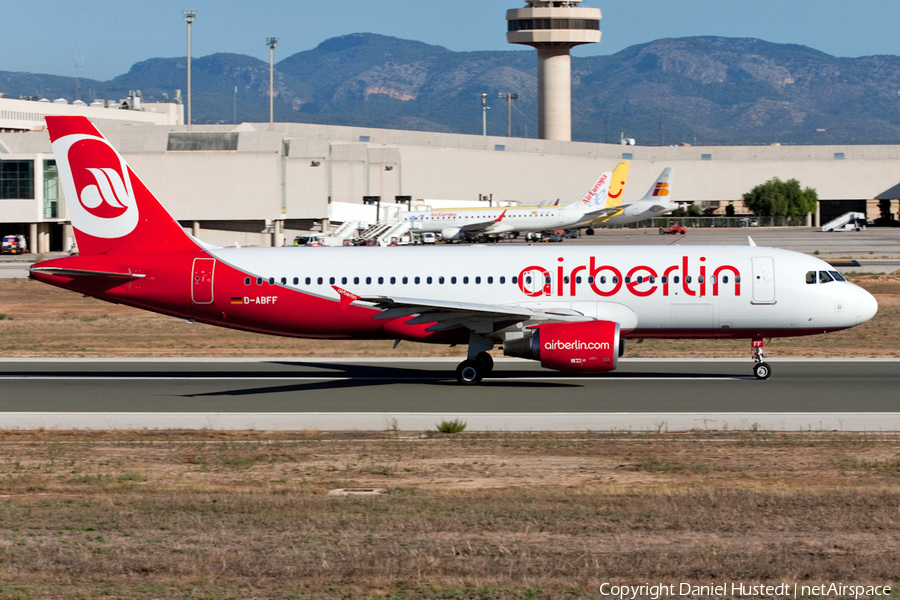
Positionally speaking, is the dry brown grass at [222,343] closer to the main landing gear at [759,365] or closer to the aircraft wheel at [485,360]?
the main landing gear at [759,365]

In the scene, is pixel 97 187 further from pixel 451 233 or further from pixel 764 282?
pixel 451 233

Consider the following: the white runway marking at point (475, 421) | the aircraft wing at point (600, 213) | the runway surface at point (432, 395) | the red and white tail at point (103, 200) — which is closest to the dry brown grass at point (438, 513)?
the white runway marking at point (475, 421)

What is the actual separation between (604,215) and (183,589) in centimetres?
10293

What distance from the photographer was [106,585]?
34.2ft

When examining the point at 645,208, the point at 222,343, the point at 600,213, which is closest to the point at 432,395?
the point at 222,343

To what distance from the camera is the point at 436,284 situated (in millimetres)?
27453

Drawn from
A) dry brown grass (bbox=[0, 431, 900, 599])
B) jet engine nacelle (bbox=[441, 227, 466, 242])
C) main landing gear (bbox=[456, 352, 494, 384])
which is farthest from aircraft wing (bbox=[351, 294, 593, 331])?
jet engine nacelle (bbox=[441, 227, 466, 242])

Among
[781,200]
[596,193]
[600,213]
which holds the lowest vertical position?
[600,213]

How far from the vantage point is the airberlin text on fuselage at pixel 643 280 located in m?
26.5

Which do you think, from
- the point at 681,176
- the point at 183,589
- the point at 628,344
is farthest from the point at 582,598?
the point at 681,176

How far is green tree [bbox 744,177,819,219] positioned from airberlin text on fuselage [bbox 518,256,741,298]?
131m

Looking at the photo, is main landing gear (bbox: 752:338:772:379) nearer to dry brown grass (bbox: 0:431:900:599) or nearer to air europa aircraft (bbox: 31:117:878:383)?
air europa aircraft (bbox: 31:117:878:383)

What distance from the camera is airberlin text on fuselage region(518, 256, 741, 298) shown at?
26500mm

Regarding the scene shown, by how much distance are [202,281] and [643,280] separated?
1187cm
